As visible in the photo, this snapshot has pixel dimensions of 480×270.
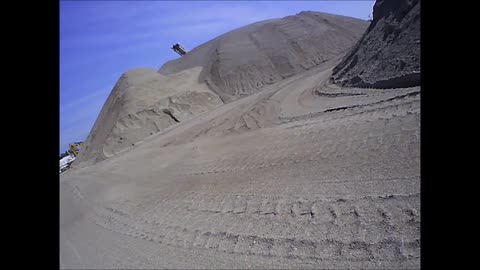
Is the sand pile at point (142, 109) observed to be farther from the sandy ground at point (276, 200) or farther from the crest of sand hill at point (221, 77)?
the sandy ground at point (276, 200)

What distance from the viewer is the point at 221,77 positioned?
2225cm

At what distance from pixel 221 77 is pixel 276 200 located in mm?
17644

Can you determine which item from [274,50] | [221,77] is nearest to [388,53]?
[274,50]

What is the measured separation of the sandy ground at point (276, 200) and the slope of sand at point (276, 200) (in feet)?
0.06

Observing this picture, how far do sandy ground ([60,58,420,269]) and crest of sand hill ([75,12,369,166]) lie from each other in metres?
9.57

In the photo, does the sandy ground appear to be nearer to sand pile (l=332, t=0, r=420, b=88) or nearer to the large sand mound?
sand pile (l=332, t=0, r=420, b=88)

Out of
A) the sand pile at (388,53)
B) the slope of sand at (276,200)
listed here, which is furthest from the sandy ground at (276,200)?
the sand pile at (388,53)

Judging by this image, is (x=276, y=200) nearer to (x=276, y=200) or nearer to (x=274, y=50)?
(x=276, y=200)

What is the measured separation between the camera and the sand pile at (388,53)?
9031mm

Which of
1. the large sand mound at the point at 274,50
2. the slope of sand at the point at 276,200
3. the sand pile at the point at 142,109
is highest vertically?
the large sand mound at the point at 274,50

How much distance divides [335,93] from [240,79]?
1130 centimetres

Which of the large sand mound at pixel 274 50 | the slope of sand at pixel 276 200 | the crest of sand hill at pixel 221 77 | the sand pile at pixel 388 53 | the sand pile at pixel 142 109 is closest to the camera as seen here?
the slope of sand at pixel 276 200

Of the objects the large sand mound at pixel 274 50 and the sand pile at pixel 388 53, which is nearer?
the sand pile at pixel 388 53
